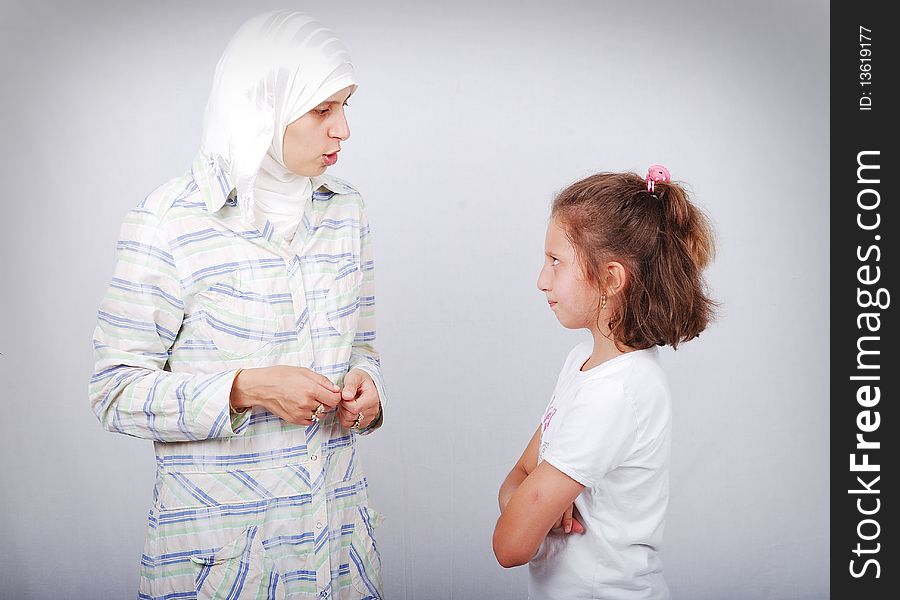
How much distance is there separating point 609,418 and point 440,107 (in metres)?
1.38

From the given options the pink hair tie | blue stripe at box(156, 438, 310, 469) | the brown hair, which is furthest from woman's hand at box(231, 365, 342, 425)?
the pink hair tie

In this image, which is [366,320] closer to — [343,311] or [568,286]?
[343,311]

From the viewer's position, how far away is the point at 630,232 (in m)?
1.55

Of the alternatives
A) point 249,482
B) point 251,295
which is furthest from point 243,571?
point 251,295

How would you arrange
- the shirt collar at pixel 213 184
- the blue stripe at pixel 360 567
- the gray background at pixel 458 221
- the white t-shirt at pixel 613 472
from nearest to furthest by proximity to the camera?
the white t-shirt at pixel 613 472
the shirt collar at pixel 213 184
the blue stripe at pixel 360 567
the gray background at pixel 458 221

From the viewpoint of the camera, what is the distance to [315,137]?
1595mm

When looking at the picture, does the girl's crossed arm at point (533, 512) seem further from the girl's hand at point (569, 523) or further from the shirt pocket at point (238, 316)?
the shirt pocket at point (238, 316)

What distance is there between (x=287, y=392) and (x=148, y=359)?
0.24 meters

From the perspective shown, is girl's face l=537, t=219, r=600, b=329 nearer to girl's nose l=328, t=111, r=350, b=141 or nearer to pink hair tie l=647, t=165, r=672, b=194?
pink hair tie l=647, t=165, r=672, b=194

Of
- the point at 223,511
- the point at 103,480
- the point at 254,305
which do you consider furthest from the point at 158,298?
the point at 103,480

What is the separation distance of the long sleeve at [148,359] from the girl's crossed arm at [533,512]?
441mm

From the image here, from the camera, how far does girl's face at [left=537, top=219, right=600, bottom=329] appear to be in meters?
1.57

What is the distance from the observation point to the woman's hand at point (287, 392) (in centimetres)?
149

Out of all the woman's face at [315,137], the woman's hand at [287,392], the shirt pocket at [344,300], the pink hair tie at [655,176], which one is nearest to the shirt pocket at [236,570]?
the woman's hand at [287,392]
